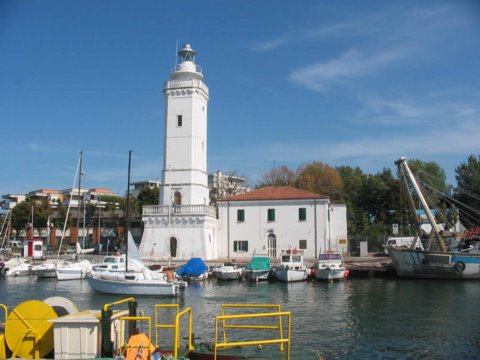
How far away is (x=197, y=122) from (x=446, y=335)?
35.4m

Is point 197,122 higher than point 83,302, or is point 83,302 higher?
point 197,122

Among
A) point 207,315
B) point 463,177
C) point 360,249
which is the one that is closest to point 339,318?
point 207,315

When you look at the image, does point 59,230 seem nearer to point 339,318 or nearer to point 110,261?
point 110,261

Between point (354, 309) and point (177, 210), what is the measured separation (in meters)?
27.2

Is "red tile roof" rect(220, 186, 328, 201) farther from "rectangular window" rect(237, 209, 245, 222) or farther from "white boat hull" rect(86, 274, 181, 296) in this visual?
"white boat hull" rect(86, 274, 181, 296)

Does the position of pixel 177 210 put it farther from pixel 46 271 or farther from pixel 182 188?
pixel 46 271

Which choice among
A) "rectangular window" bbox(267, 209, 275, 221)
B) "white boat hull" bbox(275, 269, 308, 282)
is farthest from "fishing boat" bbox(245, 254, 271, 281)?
"rectangular window" bbox(267, 209, 275, 221)

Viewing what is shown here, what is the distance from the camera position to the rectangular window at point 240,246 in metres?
51.3

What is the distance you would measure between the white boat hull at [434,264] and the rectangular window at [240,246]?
51.6ft

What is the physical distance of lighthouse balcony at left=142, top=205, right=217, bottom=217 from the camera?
159 ft

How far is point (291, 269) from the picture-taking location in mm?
39156

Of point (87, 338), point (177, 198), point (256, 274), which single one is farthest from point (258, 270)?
point (87, 338)

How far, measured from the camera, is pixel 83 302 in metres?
29.7

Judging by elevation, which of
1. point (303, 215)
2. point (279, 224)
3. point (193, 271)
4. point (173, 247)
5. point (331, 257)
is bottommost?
point (193, 271)
